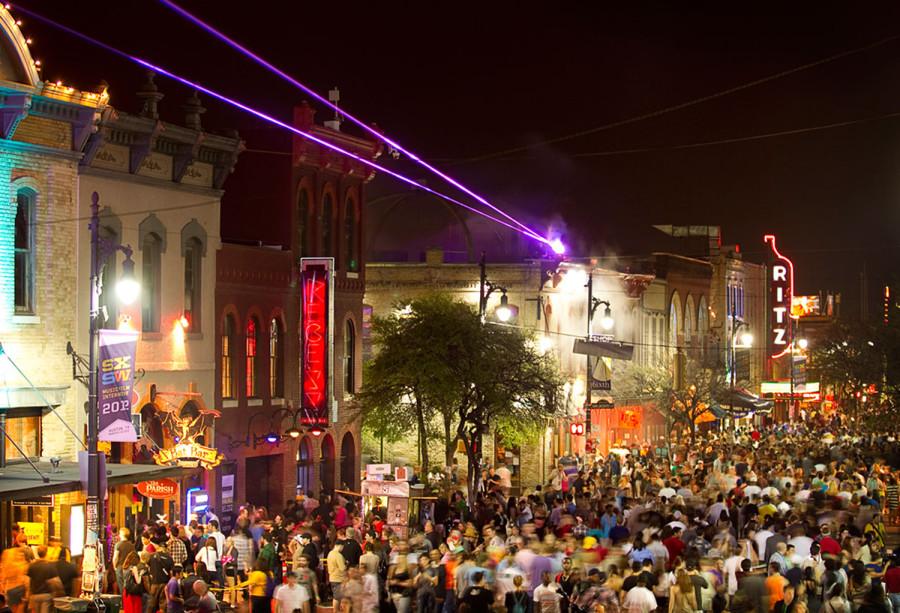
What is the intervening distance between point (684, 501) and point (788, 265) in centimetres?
7071

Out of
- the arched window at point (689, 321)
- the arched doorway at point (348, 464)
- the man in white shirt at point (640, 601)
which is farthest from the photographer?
the arched window at point (689, 321)

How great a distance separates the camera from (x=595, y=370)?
6109 centimetres

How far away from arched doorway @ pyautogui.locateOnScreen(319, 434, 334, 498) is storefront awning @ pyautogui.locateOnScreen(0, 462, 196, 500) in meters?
11.9


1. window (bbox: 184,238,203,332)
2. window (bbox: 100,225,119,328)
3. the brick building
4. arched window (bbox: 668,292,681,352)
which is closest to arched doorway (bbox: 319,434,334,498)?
the brick building

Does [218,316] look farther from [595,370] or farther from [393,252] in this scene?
[595,370]

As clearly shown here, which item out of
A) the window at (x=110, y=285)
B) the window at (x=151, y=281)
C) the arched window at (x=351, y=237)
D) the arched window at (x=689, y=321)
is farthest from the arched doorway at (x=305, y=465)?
the arched window at (x=689, y=321)

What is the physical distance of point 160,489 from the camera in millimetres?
29641

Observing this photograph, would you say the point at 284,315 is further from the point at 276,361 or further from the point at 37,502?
the point at 37,502

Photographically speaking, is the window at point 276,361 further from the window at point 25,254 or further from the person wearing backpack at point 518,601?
the person wearing backpack at point 518,601

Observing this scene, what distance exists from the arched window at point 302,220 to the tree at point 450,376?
3.94 m

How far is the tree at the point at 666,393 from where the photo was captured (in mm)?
64875

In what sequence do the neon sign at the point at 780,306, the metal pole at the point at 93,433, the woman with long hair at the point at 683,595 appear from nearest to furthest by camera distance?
the woman with long hair at the point at 683,595, the metal pole at the point at 93,433, the neon sign at the point at 780,306

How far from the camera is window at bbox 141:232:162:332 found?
3238 centimetres

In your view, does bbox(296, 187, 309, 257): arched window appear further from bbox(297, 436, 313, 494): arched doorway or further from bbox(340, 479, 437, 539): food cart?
bbox(340, 479, 437, 539): food cart
